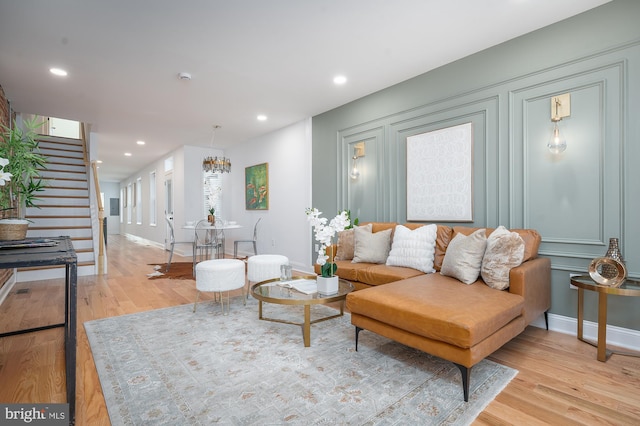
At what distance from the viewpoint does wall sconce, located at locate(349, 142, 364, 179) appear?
444cm

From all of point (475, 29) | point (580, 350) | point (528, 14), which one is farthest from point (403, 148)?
point (580, 350)

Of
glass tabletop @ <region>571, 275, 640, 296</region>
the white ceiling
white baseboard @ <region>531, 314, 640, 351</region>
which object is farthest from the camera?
the white ceiling

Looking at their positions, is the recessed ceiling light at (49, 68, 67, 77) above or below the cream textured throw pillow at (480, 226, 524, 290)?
A: above

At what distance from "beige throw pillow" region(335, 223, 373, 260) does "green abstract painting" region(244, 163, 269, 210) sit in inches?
111

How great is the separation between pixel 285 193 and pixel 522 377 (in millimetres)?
4589

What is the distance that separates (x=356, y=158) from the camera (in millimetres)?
4531

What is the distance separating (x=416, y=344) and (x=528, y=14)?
9.12 ft

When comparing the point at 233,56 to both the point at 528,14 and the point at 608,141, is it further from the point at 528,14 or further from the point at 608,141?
the point at 608,141

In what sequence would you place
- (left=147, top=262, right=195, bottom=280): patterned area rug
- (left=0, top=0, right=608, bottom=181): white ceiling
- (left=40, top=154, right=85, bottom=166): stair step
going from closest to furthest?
(left=0, top=0, right=608, bottom=181): white ceiling → (left=147, top=262, right=195, bottom=280): patterned area rug → (left=40, top=154, right=85, bottom=166): stair step

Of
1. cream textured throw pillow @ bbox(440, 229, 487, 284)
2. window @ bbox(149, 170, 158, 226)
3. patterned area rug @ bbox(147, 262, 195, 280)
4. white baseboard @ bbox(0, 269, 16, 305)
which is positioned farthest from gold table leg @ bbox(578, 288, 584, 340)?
window @ bbox(149, 170, 158, 226)

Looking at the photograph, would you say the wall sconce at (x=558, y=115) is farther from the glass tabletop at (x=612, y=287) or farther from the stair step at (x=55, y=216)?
the stair step at (x=55, y=216)

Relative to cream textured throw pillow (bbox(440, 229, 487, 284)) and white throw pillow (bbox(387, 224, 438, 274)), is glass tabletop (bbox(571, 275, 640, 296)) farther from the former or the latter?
white throw pillow (bbox(387, 224, 438, 274))

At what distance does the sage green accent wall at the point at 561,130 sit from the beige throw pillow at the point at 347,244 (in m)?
1.36

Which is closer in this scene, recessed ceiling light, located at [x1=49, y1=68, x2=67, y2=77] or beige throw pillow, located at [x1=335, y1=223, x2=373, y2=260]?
recessed ceiling light, located at [x1=49, y1=68, x2=67, y2=77]
